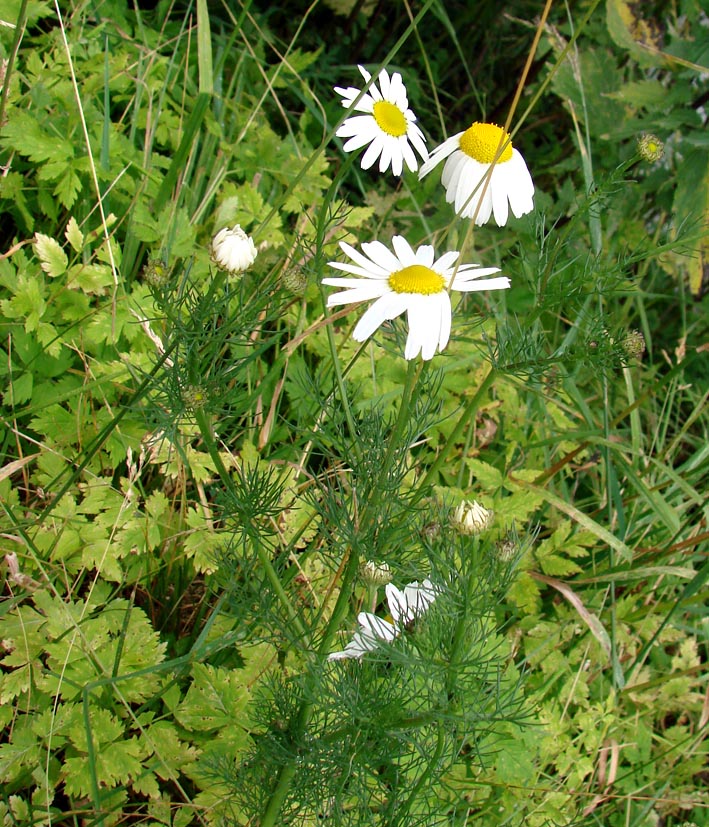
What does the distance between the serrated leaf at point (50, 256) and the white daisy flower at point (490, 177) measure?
0.80m

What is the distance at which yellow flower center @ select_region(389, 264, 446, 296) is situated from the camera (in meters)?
0.84

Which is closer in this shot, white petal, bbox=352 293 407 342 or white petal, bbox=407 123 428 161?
white petal, bbox=352 293 407 342

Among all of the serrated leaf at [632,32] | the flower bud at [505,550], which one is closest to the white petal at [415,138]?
the flower bud at [505,550]

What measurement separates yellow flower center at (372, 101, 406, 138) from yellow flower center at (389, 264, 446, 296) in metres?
0.24

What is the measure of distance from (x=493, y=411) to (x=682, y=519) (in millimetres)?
467

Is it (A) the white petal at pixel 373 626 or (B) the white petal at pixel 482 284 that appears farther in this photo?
(A) the white petal at pixel 373 626

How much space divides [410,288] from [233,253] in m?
0.24

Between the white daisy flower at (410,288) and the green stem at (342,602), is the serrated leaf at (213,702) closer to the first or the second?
the green stem at (342,602)

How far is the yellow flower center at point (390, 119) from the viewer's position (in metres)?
1.01

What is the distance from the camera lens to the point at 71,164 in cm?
159

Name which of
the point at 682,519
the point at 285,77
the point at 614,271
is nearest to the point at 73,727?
the point at 614,271

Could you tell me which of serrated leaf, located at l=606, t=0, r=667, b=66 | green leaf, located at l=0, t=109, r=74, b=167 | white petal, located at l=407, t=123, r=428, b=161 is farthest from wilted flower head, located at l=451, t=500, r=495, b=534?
serrated leaf, located at l=606, t=0, r=667, b=66

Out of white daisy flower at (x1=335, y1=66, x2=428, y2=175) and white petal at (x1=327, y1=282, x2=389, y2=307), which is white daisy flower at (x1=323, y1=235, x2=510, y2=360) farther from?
white daisy flower at (x1=335, y1=66, x2=428, y2=175)

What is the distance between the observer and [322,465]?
1.42m
